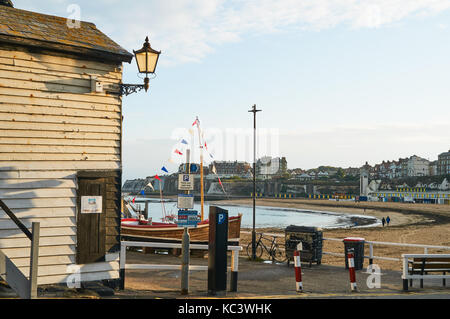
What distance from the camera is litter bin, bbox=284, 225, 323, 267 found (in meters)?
13.7

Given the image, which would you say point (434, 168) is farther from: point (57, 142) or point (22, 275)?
point (22, 275)

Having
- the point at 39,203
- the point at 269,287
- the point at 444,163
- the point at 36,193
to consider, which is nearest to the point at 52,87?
the point at 36,193

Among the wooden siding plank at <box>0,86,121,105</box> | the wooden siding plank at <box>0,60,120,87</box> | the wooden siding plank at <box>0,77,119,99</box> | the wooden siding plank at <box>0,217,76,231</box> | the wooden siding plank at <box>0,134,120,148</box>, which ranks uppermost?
the wooden siding plank at <box>0,60,120,87</box>

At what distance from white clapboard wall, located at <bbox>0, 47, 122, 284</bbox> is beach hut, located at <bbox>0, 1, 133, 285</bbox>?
0.02m

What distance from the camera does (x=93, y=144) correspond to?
9.72 m

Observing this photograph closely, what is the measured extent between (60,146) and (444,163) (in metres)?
196

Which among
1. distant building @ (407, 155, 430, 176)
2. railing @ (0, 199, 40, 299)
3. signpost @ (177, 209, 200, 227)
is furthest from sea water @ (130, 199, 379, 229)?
distant building @ (407, 155, 430, 176)

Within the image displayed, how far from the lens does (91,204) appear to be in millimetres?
9570

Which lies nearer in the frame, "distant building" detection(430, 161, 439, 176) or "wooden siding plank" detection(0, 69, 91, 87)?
"wooden siding plank" detection(0, 69, 91, 87)

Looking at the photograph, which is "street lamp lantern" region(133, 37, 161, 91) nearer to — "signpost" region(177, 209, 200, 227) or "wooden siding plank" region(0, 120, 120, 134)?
"wooden siding plank" region(0, 120, 120, 134)

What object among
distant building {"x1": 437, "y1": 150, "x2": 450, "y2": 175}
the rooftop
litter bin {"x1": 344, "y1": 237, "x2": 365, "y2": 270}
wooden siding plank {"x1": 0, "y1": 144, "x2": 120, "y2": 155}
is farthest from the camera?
distant building {"x1": 437, "y1": 150, "x2": 450, "y2": 175}

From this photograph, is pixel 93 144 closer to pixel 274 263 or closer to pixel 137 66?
pixel 137 66

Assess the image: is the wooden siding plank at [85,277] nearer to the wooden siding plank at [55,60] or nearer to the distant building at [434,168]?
the wooden siding plank at [55,60]
